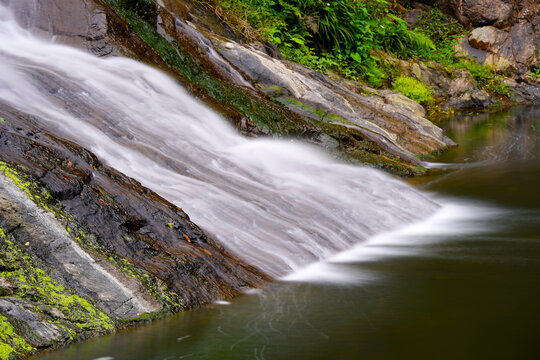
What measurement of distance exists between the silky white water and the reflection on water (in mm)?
374

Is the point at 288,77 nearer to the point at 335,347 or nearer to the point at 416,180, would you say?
the point at 416,180

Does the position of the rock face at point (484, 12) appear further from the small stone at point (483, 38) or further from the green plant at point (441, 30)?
the small stone at point (483, 38)

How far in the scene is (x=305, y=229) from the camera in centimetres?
556

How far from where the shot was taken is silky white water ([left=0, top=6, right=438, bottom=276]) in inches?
212

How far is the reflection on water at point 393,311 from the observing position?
3.44m

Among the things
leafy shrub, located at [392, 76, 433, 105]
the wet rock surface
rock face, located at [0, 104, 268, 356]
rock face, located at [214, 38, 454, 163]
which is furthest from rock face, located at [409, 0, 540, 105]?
rock face, located at [0, 104, 268, 356]

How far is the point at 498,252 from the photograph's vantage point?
5.39m

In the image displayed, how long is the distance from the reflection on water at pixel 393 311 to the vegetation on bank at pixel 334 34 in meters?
7.33

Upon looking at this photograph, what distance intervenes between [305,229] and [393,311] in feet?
5.36

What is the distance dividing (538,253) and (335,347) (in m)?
2.61

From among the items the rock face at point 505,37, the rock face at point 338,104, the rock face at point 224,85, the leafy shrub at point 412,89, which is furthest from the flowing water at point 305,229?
the rock face at point 505,37

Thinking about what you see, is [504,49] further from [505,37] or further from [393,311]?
[393,311]

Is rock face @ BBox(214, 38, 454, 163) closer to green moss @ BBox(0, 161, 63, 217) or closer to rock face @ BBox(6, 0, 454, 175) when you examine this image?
rock face @ BBox(6, 0, 454, 175)

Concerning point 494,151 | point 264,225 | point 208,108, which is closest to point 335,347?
point 264,225
